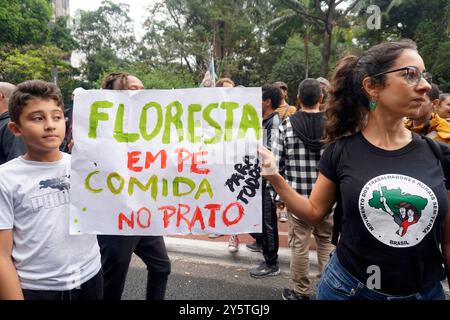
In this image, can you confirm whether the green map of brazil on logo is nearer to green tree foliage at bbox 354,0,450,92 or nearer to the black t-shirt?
the black t-shirt

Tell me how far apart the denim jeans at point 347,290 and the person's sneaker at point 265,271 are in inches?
80.1

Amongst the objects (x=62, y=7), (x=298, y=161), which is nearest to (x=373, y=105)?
(x=298, y=161)

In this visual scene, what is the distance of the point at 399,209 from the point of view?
55.7 inches

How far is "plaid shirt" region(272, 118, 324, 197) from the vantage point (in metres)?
3.09

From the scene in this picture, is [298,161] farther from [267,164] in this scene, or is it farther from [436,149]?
[436,149]

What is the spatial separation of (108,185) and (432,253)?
1458mm

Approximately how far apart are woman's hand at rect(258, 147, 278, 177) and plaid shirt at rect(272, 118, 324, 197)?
1434mm

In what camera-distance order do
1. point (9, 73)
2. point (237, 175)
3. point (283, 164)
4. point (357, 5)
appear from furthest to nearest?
point (9, 73)
point (357, 5)
point (283, 164)
point (237, 175)

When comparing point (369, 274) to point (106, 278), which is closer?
point (369, 274)

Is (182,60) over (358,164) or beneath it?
over

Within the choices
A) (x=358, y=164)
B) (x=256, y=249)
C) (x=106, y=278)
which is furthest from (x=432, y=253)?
(x=256, y=249)

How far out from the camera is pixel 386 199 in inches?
56.2

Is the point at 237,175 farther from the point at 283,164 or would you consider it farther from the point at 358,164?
the point at 283,164

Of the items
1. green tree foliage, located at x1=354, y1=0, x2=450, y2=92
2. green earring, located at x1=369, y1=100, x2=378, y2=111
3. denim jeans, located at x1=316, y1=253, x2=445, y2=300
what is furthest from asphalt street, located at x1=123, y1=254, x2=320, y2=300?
green tree foliage, located at x1=354, y1=0, x2=450, y2=92
